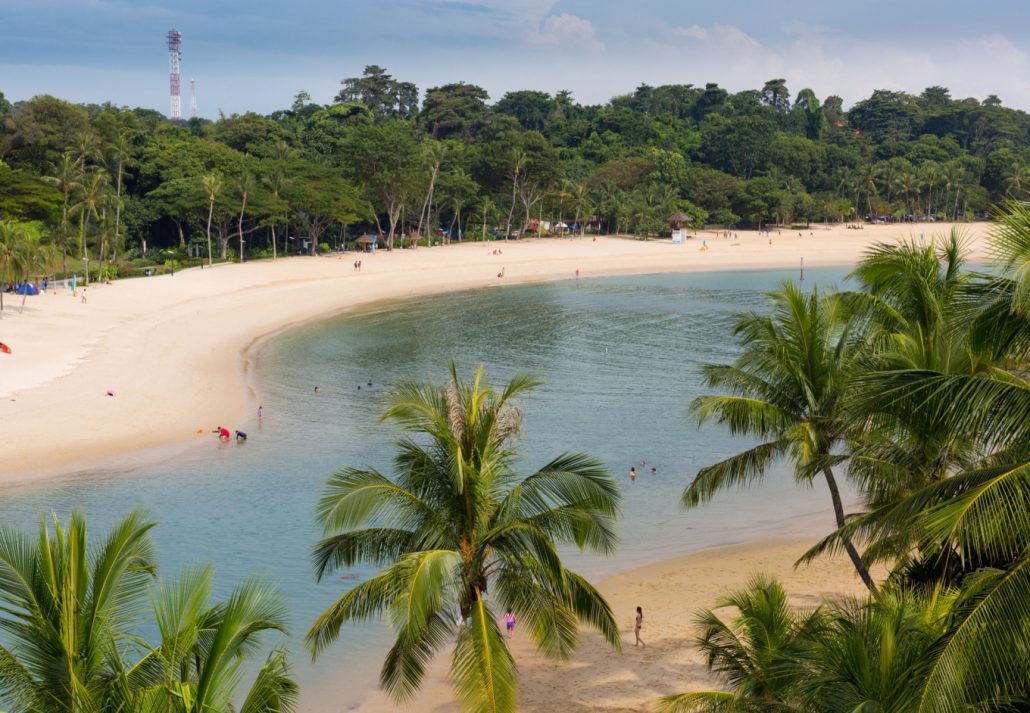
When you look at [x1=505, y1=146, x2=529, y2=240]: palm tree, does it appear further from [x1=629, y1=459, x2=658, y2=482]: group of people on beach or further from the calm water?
[x1=629, y1=459, x2=658, y2=482]: group of people on beach

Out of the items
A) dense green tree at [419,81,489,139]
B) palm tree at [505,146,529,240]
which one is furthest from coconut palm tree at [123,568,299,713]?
dense green tree at [419,81,489,139]

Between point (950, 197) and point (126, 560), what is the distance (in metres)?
136

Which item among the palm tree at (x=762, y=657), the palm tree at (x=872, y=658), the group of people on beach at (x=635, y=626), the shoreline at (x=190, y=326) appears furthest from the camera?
the shoreline at (x=190, y=326)

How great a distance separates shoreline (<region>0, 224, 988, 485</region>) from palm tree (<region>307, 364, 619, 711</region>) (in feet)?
62.2

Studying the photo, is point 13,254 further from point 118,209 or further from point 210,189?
point 210,189

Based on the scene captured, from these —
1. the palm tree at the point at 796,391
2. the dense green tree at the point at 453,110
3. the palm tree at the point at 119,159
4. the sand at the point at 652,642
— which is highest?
the dense green tree at the point at 453,110

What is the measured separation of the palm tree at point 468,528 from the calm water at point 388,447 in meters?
5.14

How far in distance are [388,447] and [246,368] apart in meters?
15.3

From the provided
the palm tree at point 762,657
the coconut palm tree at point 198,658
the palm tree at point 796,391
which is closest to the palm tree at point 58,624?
the coconut palm tree at point 198,658

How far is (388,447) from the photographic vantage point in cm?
3209

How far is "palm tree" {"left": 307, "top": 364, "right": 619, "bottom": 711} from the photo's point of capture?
11648mm

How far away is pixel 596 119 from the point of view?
5472 inches

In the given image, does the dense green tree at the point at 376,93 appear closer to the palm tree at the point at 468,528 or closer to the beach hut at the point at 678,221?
the beach hut at the point at 678,221

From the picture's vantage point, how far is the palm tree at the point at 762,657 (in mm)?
9023
